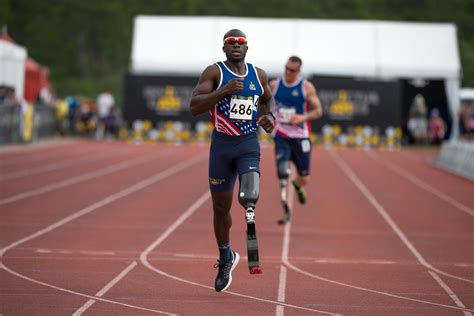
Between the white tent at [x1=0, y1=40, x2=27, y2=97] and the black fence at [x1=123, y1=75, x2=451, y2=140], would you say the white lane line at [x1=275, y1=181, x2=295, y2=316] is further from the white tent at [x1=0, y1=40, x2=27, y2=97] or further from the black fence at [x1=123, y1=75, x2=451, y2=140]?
the black fence at [x1=123, y1=75, x2=451, y2=140]

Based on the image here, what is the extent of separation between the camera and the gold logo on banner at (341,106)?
141ft

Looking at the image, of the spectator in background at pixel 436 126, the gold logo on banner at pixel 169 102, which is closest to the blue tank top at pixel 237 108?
the gold logo on banner at pixel 169 102

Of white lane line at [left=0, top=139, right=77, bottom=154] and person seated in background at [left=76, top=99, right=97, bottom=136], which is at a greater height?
person seated in background at [left=76, top=99, right=97, bottom=136]

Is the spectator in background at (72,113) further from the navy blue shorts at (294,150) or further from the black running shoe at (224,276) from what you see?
the black running shoe at (224,276)

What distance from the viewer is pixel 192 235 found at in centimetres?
1416

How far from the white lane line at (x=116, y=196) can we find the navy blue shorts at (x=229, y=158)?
3005 millimetres

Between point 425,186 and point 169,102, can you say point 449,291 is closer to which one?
point 425,186

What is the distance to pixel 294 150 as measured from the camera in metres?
16.2

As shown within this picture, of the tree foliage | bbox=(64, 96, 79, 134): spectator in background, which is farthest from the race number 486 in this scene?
the tree foliage

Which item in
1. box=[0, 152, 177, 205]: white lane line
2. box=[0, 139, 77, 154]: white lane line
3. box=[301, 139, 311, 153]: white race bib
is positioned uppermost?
box=[301, 139, 311, 153]: white race bib

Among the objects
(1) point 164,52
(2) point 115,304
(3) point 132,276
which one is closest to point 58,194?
(3) point 132,276

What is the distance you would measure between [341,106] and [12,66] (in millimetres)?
12048

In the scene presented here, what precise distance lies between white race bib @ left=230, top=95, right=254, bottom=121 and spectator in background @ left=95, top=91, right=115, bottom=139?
3594 centimetres

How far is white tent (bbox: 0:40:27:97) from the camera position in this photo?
36.3 meters
